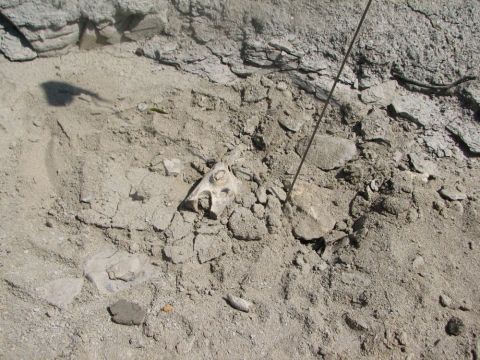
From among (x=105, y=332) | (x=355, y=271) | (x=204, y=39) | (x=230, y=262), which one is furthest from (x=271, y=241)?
(x=204, y=39)

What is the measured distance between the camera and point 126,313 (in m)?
2.45

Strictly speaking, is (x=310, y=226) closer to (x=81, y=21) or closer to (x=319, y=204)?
(x=319, y=204)

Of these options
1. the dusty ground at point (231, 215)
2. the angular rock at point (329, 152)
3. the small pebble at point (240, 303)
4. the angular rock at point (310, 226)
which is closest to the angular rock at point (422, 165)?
the dusty ground at point (231, 215)

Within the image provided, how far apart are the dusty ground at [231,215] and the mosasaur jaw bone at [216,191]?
0.07 m

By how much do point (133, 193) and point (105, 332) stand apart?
2.56 feet

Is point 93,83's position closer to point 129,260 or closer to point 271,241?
point 129,260

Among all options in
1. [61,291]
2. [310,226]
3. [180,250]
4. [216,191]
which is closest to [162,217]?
[180,250]

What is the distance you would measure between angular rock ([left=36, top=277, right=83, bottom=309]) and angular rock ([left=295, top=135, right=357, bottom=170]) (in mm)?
1444

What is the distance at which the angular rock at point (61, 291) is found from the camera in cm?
246

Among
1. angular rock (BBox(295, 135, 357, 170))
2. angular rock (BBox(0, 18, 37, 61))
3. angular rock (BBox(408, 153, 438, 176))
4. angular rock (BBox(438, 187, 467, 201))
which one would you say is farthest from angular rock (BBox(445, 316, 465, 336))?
angular rock (BBox(0, 18, 37, 61))

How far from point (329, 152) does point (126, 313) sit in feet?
4.79

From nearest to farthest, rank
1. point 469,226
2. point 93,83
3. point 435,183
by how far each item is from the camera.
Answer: point 469,226, point 435,183, point 93,83

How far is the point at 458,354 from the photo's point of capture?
93.8 inches

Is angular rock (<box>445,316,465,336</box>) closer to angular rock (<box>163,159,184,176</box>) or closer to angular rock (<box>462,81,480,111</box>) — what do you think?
angular rock (<box>462,81,480,111</box>)
